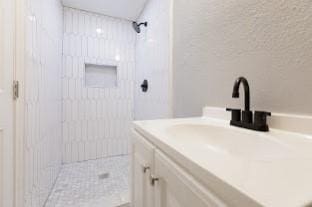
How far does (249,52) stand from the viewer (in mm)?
769

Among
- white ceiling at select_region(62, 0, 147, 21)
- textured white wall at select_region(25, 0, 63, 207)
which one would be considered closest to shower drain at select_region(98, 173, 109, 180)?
textured white wall at select_region(25, 0, 63, 207)

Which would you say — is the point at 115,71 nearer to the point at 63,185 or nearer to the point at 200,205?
the point at 63,185

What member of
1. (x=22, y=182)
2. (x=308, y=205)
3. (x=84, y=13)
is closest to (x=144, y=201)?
(x=308, y=205)

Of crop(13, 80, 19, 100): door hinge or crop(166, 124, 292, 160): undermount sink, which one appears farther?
crop(13, 80, 19, 100): door hinge

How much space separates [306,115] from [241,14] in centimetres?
52

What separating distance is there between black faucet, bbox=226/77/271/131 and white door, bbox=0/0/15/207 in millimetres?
1090

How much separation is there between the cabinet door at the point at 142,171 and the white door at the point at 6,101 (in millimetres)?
636

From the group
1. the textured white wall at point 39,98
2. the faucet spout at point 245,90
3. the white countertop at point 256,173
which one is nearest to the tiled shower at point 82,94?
the textured white wall at point 39,98

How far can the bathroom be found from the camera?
0.36 metres

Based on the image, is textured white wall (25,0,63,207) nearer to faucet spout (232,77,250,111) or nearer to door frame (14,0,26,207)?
door frame (14,0,26,207)

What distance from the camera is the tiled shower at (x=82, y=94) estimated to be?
122 cm

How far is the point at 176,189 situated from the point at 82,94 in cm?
221

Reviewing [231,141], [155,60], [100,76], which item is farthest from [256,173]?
[100,76]

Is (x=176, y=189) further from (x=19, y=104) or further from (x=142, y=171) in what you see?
(x=19, y=104)
